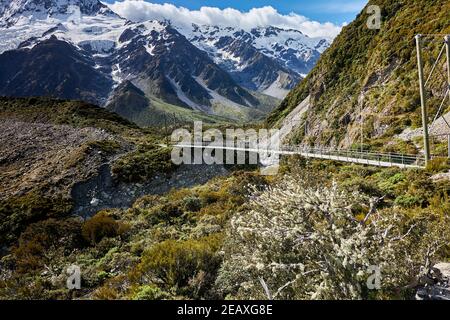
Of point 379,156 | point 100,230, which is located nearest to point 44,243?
point 100,230

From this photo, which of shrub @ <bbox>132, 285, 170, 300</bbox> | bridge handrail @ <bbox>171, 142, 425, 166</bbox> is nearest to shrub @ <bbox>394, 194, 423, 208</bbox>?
bridge handrail @ <bbox>171, 142, 425, 166</bbox>

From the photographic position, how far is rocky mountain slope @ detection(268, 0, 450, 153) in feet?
91.7

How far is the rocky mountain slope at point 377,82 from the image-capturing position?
28.0 meters

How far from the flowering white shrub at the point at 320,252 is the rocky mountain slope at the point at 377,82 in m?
18.6

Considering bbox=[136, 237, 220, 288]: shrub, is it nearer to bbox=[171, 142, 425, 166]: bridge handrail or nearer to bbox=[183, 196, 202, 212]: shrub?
bbox=[183, 196, 202, 212]: shrub

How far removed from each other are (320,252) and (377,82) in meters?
33.1

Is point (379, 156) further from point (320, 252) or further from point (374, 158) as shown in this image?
point (320, 252)

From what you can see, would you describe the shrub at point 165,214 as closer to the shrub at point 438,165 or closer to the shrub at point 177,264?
the shrub at point 177,264

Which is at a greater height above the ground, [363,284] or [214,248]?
[363,284]
